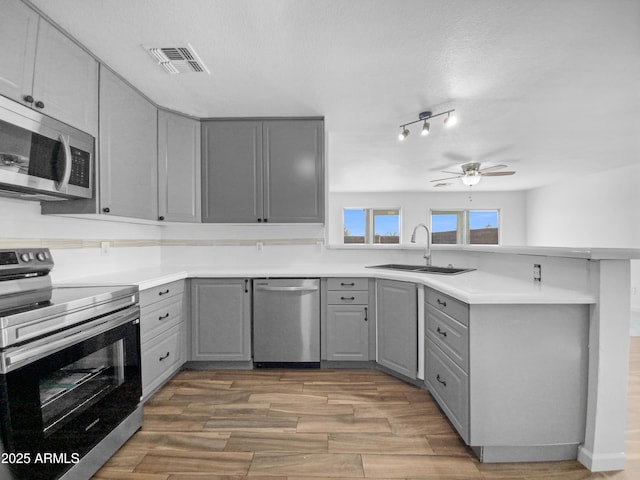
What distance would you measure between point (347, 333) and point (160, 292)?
1.51 metres

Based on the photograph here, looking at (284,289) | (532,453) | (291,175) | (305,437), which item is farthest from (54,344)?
(532,453)

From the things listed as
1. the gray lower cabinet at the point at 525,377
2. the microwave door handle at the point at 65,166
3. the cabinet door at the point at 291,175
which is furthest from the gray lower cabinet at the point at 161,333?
the gray lower cabinet at the point at 525,377

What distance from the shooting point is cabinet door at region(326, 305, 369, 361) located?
8.96ft

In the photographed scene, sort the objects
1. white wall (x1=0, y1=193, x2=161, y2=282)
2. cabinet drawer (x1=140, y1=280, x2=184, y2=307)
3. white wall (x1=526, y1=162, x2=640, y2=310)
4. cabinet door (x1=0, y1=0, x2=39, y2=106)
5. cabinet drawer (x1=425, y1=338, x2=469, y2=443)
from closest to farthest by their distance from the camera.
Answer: cabinet door (x1=0, y1=0, x2=39, y2=106) → cabinet drawer (x1=425, y1=338, x2=469, y2=443) → white wall (x1=0, y1=193, x2=161, y2=282) → cabinet drawer (x1=140, y1=280, x2=184, y2=307) → white wall (x1=526, y1=162, x2=640, y2=310)

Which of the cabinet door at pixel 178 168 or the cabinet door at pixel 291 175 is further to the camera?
the cabinet door at pixel 291 175

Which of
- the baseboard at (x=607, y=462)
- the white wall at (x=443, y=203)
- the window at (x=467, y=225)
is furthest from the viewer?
the window at (x=467, y=225)

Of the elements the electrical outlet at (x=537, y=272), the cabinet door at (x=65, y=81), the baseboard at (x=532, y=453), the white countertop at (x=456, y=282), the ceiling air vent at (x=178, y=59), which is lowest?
the baseboard at (x=532, y=453)

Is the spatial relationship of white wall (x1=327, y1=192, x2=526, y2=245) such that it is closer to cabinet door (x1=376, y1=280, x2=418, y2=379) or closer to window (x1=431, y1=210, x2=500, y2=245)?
window (x1=431, y1=210, x2=500, y2=245)

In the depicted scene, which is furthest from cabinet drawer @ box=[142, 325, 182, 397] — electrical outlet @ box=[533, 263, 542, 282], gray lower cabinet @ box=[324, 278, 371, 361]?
electrical outlet @ box=[533, 263, 542, 282]

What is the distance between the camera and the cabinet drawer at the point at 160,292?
6.91ft

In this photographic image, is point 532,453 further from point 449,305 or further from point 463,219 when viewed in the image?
point 463,219

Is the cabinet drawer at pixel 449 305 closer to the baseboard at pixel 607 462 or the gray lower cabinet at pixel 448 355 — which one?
the gray lower cabinet at pixel 448 355

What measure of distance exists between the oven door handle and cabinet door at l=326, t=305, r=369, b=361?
1584 millimetres

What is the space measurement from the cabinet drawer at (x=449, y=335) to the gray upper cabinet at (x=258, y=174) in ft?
4.50
